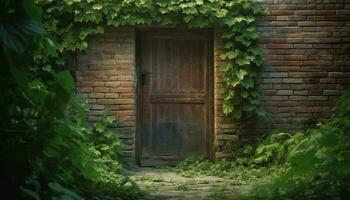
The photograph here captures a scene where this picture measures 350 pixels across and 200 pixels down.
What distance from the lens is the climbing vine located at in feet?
23.4

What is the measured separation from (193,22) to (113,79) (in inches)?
53.8

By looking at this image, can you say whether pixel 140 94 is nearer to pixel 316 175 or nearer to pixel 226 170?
pixel 226 170

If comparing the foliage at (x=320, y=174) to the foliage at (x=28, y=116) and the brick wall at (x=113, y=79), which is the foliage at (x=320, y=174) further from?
the brick wall at (x=113, y=79)

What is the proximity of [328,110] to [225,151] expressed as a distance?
5.09ft

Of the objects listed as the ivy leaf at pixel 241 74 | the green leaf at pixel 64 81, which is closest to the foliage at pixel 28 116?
the green leaf at pixel 64 81

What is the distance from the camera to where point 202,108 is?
7664 mm

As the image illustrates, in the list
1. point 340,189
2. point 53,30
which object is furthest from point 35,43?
point 53,30

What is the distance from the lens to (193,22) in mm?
7262

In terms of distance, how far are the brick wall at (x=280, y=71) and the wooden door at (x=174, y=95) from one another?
0.97 feet

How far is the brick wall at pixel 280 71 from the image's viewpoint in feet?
24.2

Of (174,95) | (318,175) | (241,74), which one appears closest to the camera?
(318,175)

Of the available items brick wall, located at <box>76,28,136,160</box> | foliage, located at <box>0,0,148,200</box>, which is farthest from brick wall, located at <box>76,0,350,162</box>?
foliage, located at <box>0,0,148,200</box>

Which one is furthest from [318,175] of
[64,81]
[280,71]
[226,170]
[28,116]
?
[280,71]

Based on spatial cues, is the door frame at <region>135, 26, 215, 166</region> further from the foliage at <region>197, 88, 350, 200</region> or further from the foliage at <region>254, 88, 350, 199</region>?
the foliage at <region>254, 88, 350, 199</region>
